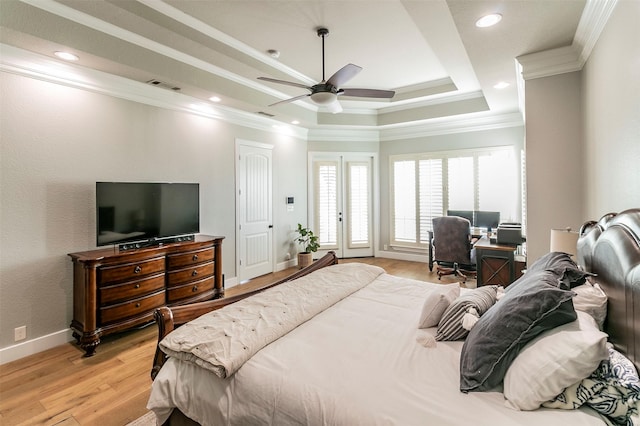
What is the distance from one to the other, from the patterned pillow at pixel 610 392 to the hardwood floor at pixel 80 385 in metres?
2.39

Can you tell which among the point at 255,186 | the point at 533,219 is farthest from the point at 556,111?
the point at 255,186

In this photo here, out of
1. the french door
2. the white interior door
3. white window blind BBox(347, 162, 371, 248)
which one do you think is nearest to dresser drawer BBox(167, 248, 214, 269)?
the white interior door

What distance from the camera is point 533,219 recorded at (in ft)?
9.98

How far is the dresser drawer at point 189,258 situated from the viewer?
351cm

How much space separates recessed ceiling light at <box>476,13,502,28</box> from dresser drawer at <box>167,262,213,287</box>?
12.2 ft

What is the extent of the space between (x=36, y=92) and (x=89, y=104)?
1.39ft

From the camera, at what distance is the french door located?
6.50 metres

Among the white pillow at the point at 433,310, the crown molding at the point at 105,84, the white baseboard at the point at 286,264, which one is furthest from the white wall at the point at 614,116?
the white baseboard at the point at 286,264

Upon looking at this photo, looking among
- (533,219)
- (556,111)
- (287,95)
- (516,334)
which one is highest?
(287,95)

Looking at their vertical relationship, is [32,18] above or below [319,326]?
above

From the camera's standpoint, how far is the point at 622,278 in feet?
3.88

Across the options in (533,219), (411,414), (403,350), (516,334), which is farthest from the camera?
(533,219)

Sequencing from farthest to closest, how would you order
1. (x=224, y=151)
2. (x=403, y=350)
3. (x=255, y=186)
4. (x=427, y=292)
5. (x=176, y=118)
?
1. (x=255, y=186)
2. (x=224, y=151)
3. (x=176, y=118)
4. (x=427, y=292)
5. (x=403, y=350)

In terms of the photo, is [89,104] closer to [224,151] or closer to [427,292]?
[224,151]
